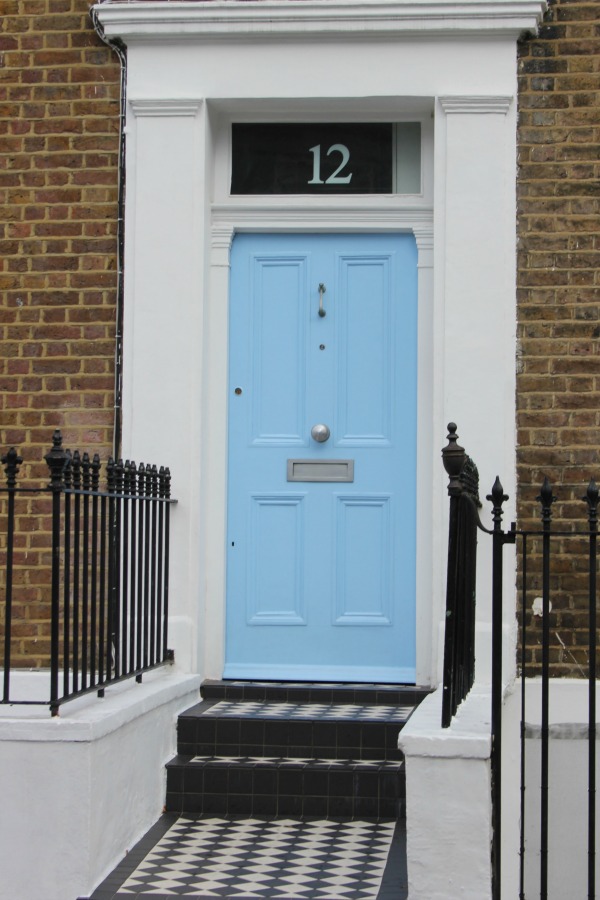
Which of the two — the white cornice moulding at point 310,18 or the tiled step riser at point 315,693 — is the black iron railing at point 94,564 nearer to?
the tiled step riser at point 315,693

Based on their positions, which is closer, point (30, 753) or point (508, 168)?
point (30, 753)

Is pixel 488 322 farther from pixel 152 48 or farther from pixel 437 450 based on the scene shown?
pixel 152 48

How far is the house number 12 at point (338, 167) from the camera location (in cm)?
695

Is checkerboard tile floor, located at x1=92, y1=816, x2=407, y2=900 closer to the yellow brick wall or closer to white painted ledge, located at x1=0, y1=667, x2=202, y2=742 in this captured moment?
white painted ledge, located at x1=0, y1=667, x2=202, y2=742

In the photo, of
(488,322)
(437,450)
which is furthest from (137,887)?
(488,322)

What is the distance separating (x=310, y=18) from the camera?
21.7 ft

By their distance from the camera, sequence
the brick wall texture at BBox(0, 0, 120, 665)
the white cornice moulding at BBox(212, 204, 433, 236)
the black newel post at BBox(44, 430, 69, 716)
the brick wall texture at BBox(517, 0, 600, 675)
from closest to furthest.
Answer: the black newel post at BBox(44, 430, 69, 716)
the brick wall texture at BBox(517, 0, 600, 675)
the brick wall texture at BBox(0, 0, 120, 665)
the white cornice moulding at BBox(212, 204, 433, 236)

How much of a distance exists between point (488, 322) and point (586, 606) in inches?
59.3

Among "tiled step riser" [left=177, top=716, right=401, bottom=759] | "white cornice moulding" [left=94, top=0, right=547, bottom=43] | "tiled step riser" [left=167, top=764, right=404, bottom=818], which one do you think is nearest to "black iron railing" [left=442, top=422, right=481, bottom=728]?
"tiled step riser" [left=167, top=764, right=404, bottom=818]

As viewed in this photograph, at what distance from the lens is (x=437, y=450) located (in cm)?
654

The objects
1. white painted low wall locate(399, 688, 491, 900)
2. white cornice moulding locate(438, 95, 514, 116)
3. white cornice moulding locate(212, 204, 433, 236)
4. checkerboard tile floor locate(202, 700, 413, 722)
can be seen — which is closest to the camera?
white painted low wall locate(399, 688, 491, 900)

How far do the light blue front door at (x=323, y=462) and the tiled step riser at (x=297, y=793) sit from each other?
1.06 meters

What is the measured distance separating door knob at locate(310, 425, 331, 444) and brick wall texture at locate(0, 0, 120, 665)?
106 centimetres

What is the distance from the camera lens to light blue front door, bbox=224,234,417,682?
6.74 meters
